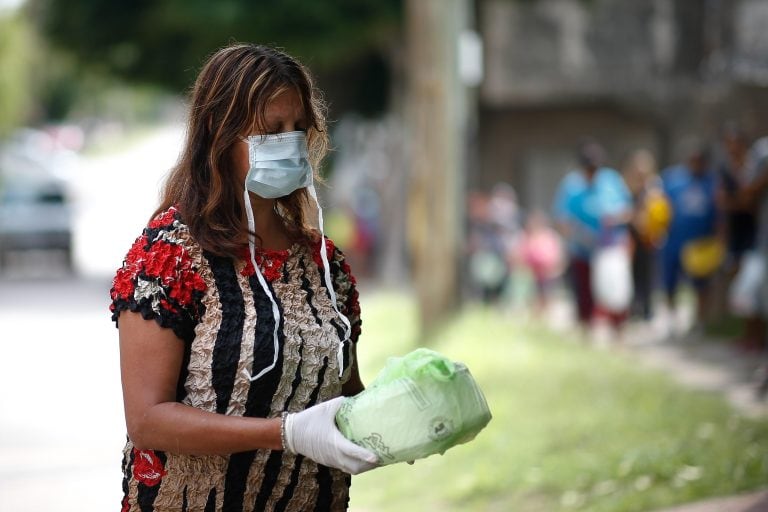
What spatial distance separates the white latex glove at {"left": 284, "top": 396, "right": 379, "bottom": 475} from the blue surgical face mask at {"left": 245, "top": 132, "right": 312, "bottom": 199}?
54 cm

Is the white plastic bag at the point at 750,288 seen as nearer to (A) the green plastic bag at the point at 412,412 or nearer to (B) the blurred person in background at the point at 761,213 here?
(B) the blurred person in background at the point at 761,213

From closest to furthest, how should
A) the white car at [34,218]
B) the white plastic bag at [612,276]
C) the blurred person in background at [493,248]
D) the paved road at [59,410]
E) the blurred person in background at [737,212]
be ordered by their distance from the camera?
the paved road at [59,410]
the blurred person in background at [737,212]
the white plastic bag at [612,276]
the blurred person in background at [493,248]
the white car at [34,218]

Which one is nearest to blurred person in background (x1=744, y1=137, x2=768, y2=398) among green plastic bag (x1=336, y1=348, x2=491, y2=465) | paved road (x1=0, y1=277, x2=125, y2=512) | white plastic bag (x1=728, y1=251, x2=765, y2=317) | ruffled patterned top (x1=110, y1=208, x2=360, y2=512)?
white plastic bag (x1=728, y1=251, x2=765, y2=317)

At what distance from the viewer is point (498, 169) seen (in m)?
24.7

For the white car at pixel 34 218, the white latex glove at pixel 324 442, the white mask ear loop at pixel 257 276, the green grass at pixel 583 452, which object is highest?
the white mask ear loop at pixel 257 276

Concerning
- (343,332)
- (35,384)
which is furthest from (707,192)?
(343,332)

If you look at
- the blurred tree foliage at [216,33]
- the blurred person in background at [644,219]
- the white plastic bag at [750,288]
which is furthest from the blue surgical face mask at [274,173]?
the blurred tree foliage at [216,33]

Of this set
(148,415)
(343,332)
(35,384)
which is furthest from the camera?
(35,384)

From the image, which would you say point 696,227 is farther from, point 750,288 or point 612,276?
point 750,288

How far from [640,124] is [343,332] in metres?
21.0

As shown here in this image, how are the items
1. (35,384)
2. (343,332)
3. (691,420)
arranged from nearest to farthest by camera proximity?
(343,332), (691,420), (35,384)

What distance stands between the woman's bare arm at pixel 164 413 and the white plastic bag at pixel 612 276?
9.89m

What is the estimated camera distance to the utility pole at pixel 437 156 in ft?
44.2

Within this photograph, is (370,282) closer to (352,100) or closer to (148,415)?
(352,100)
